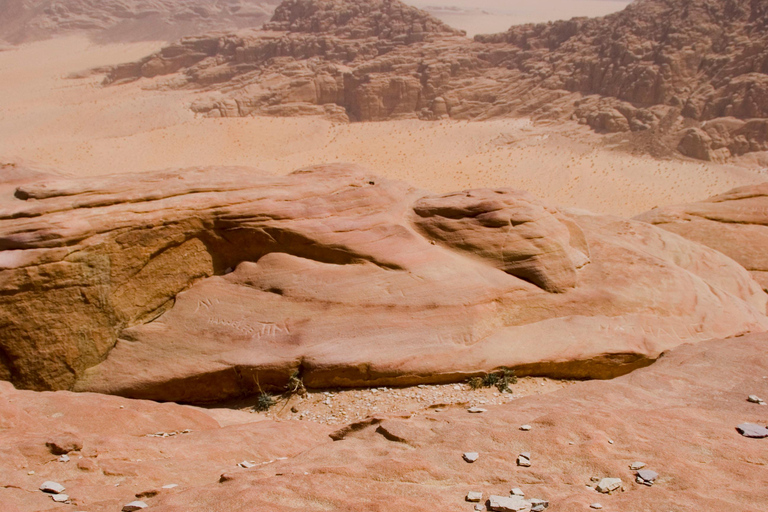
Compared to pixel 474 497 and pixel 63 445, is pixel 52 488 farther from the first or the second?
pixel 474 497

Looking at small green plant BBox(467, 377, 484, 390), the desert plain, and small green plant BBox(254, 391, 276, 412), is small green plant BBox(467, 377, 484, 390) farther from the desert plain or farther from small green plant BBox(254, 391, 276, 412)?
small green plant BBox(254, 391, 276, 412)

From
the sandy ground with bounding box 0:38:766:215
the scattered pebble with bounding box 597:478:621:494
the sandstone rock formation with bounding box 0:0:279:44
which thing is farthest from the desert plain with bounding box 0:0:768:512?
the sandstone rock formation with bounding box 0:0:279:44

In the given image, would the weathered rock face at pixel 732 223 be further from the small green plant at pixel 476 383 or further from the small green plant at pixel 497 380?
the small green plant at pixel 476 383

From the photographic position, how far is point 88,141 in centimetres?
3303

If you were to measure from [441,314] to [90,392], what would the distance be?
16.9 feet

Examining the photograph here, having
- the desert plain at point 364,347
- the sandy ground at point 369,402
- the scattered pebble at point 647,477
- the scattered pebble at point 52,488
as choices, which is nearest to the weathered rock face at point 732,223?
the desert plain at point 364,347

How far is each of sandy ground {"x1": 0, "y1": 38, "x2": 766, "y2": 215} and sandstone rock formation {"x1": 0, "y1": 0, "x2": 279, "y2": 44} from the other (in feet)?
114

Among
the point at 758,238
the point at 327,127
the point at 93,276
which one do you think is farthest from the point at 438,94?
the point at 93,276

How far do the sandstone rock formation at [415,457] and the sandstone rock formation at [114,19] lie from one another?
242 ft

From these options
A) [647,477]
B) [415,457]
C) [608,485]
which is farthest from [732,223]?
[415,457]

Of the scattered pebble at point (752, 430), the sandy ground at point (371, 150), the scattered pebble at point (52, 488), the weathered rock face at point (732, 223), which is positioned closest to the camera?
the scattered pebble at point (52, 488)

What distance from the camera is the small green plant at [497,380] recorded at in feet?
26.2

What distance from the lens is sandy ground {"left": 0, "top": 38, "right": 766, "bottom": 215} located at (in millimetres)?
27141

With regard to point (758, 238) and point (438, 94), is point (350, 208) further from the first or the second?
point (438, 94)
